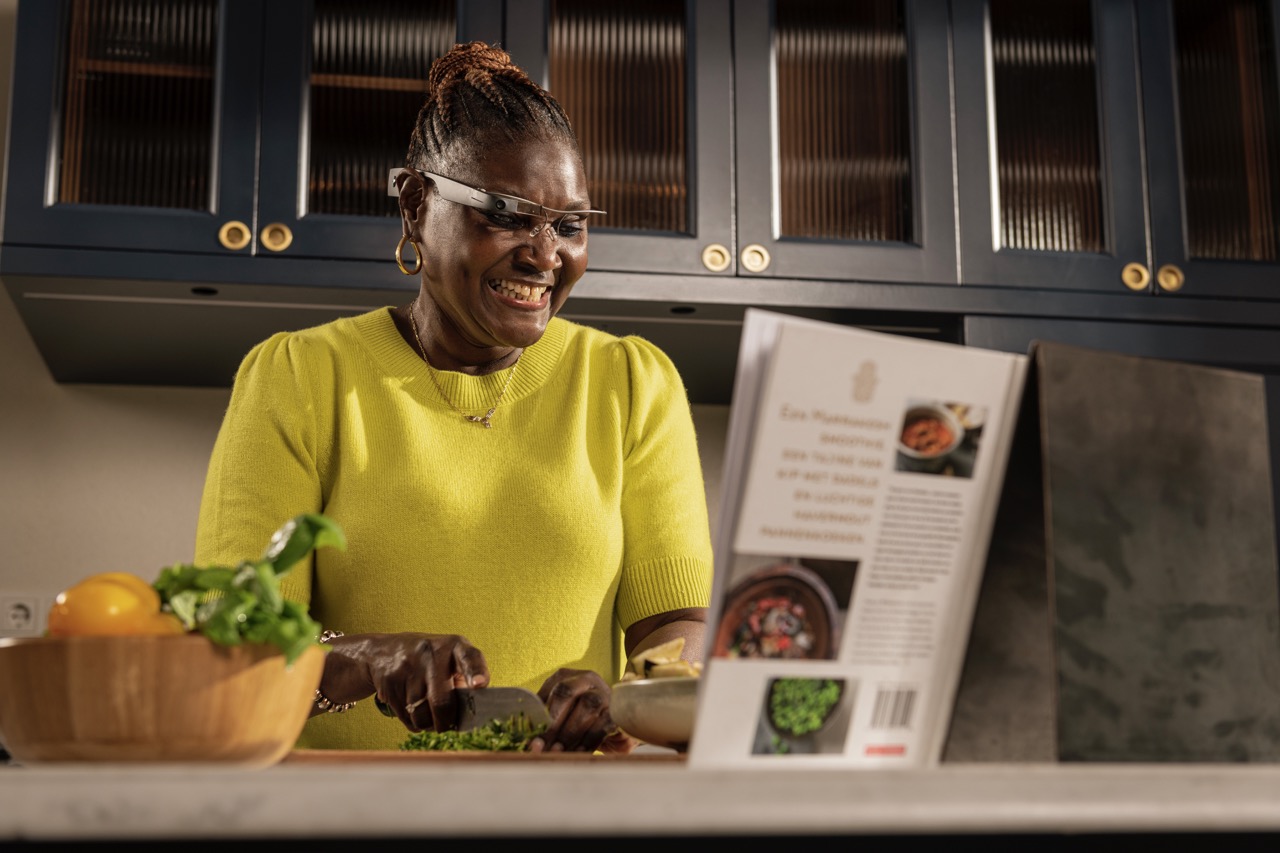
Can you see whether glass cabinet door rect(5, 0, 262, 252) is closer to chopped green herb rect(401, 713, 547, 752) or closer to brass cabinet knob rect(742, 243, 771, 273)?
brass cabinet knob rect(742, 243, 771, 273)

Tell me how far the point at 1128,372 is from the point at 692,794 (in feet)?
0.96

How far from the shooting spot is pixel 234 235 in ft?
6.62

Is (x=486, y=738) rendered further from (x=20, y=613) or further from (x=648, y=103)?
(x=20, y=613)

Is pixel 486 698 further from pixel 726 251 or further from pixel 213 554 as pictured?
pixel 726 251

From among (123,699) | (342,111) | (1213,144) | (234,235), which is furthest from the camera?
(1213,144)

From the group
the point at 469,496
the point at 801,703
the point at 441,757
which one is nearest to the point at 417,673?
the point at 441,757

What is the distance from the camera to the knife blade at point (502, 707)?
99 cm

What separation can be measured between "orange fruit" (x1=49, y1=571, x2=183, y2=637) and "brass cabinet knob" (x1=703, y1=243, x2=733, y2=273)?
1593 mm

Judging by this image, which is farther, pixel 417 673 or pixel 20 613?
pixel 20 613

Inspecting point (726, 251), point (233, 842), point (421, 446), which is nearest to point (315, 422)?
point (421, 446)

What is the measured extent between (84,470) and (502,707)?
1599 mm

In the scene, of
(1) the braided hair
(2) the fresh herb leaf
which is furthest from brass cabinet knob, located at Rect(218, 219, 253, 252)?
(2) the fresh herb leaf

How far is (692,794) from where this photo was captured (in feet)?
1.47

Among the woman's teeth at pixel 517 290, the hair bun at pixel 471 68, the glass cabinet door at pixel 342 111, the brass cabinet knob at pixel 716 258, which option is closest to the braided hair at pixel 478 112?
the hair bun at pixel 471 68
